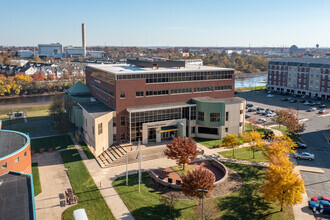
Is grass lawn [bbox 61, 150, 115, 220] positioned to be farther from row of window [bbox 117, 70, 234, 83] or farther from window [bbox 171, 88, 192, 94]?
window [bbox 171, 88, 192, 94]

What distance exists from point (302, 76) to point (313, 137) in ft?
191

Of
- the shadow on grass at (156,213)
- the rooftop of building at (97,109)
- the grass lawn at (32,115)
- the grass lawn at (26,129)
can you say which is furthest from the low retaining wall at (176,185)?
the grass lawn at (32,115)

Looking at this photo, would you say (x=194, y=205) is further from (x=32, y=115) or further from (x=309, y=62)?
(x=309, y=62)

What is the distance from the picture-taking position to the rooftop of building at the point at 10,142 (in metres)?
35.5

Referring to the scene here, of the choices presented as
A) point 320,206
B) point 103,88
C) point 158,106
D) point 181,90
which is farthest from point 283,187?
point 103,88

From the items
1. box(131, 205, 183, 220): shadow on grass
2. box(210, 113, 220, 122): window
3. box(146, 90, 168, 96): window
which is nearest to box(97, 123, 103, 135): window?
box(146, 90, 168, 96): window

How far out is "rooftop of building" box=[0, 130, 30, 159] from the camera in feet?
117

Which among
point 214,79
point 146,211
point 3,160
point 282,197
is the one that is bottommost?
point 146,211

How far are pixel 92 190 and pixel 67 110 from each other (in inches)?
1358

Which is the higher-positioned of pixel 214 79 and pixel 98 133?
pixel 214 79

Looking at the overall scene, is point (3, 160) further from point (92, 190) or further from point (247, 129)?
point (247, 129)

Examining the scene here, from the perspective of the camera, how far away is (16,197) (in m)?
27.6

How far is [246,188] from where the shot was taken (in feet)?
126

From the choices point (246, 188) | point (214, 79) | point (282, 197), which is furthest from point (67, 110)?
point (282, 197)
